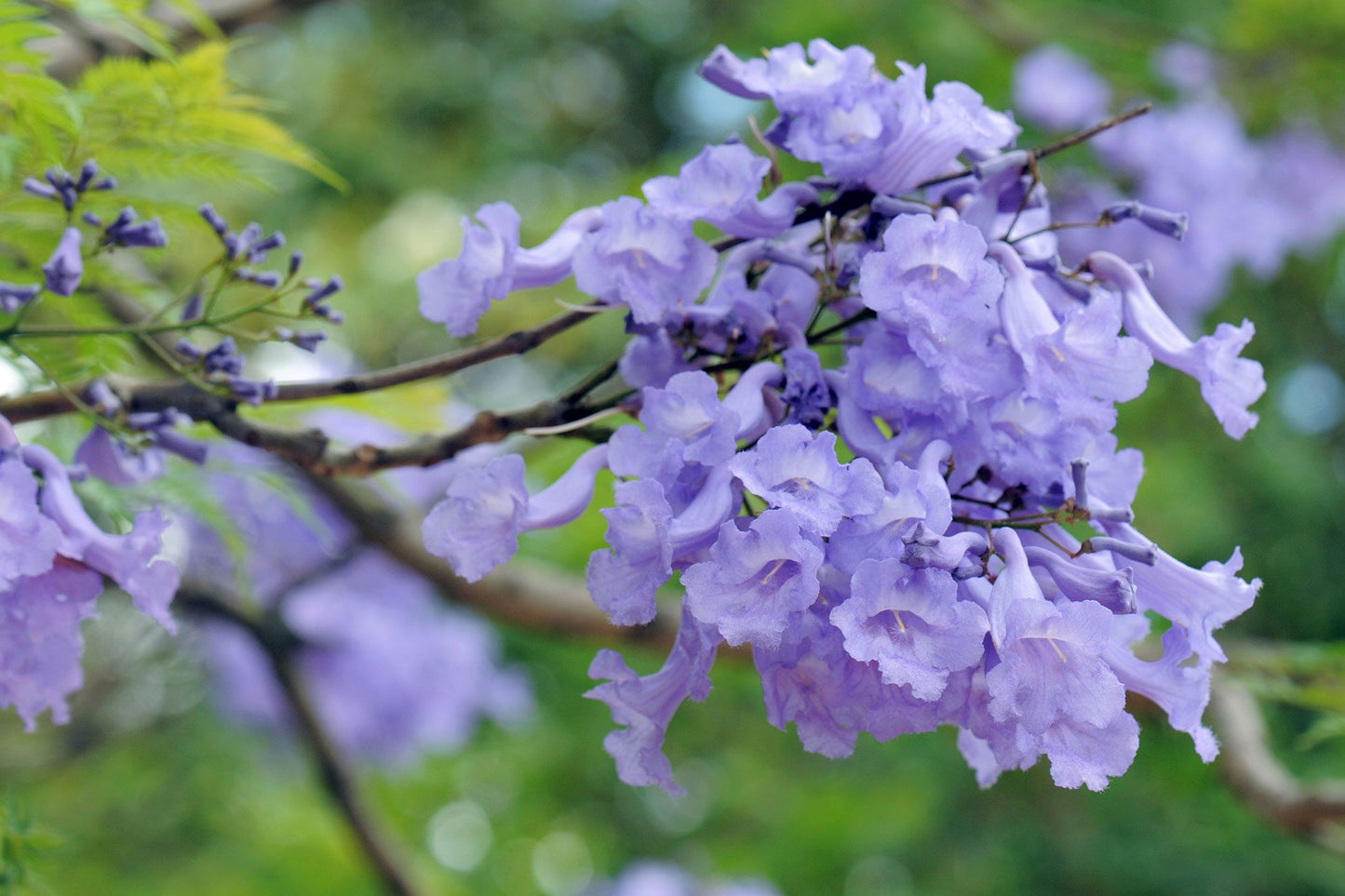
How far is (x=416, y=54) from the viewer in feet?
23.7

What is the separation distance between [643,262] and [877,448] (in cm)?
29

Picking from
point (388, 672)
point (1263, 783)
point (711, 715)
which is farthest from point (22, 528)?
point (711, 715)

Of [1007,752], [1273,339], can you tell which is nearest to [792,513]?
[1007,752]

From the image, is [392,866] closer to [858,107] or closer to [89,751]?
[89,751]

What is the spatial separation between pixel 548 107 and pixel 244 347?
11.0 feet


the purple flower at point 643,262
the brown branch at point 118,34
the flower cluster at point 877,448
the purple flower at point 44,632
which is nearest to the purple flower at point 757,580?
the flower cluster at point 877,448

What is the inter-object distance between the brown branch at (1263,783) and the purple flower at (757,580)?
69.7 inches

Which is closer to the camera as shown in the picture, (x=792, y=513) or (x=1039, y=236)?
(x=792, y=513)

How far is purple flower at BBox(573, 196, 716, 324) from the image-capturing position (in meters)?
1.12

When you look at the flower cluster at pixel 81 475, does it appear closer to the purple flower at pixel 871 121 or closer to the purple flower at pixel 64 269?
the purple flower at pixel 64 269

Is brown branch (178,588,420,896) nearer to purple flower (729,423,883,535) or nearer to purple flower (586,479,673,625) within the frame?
purple flower (586,479,673,625)

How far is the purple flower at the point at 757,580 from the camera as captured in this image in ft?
2.95

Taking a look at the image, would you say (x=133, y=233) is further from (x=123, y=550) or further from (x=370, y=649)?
(x=370, y=649)

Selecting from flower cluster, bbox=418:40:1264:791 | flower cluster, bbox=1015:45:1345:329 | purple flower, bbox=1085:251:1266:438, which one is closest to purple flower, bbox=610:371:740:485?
flower cluster, bbox=418:40:1264:791
